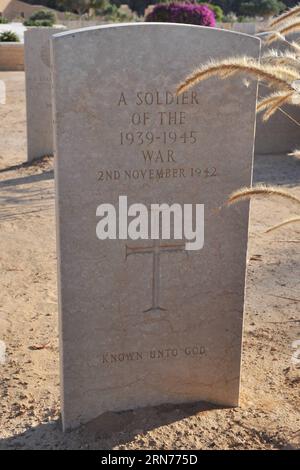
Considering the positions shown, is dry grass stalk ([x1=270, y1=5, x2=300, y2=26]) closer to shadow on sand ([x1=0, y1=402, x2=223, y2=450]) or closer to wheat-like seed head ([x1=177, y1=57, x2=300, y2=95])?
wheat-like seed head ([x1=177, y1=57, x2=300, y2=95])

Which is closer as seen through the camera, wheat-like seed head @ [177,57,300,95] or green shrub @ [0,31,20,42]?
wheat-like seed head @ [177,57,300,95]

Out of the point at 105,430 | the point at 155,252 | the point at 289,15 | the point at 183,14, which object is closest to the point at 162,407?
the point at 105,430

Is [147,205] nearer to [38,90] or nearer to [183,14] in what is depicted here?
[38,90]

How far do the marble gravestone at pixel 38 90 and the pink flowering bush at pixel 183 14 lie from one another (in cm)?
864

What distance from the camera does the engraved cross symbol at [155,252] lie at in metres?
2.86

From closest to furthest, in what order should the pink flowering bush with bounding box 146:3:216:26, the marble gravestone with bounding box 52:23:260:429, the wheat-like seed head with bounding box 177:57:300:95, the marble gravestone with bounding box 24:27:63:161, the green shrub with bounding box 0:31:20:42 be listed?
the wheat-like seed head with bounding box 177:57:300:95, the marble gravestone with bounding box 52:23:260:429, the marble gravestone with bounding box 24:27:63:161, the pink flowering bush with bounding box 146:3:216:26, the green shrub with bounding box 0:31:20:42

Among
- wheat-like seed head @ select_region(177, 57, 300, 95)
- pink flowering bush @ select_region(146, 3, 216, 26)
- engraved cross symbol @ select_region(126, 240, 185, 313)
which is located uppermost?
pink flowering bush @ select_region(146, 3, 216, 26)

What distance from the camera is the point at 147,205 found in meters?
2.81

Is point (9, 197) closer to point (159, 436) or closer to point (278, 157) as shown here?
point (278, 157)

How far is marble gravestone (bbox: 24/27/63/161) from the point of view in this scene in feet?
26.6

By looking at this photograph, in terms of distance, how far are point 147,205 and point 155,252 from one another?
0.23 m

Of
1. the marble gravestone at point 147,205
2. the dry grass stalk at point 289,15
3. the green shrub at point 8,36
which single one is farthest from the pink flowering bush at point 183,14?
the marble gravestone at point 147,205

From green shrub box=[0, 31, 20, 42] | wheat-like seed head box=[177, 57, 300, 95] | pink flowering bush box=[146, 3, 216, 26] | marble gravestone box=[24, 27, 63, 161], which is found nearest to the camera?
wheat-like seed head box=[177, 57, 300, 95]

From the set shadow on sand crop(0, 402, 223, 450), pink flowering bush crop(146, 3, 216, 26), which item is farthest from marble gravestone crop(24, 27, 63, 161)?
pink flowering bush crop(146, 3, 216, 26)
